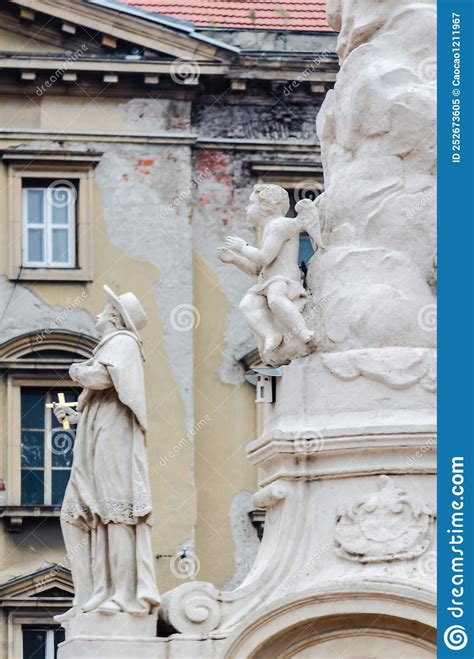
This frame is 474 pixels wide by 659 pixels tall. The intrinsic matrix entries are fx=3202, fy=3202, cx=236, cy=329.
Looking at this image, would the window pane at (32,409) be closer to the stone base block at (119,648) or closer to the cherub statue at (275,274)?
the cherub statue at (275,274)

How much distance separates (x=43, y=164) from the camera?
37562 millimetres

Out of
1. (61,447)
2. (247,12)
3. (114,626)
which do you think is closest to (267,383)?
(114,626)

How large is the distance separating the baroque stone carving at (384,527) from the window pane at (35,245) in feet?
63.3

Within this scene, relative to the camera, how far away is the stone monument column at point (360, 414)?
18.5 meters

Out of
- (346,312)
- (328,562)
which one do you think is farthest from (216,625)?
(346,312)

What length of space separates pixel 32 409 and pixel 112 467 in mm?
17948

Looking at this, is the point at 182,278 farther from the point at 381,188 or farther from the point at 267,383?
the point at 267,383

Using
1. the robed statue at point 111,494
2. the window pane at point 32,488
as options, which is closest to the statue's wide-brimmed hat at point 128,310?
the robed statue at point 111,494

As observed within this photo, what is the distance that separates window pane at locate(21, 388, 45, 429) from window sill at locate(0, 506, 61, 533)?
1.26m

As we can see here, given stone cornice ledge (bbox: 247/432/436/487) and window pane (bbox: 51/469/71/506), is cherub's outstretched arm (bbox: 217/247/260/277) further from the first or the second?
window pane (bbox: 51/469/71/506)
